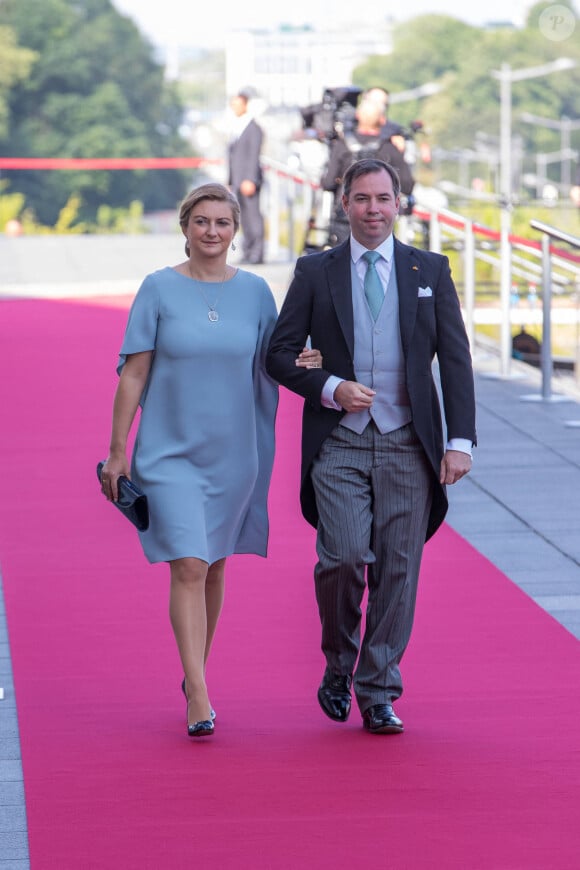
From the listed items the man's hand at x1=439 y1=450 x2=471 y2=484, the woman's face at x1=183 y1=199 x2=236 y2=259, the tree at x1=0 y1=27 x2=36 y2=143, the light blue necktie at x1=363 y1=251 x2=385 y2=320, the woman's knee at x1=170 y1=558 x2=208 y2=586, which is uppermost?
the woman's face at x1=183 y1=199 x2=236 y2=259

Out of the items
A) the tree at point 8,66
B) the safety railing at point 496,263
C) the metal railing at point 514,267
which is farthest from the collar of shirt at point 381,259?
the tree at point 8,66

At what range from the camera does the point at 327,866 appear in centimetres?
436

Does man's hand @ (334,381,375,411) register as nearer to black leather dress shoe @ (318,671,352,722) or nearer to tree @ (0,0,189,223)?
black leather dress shoe @ (318,671,352,722)

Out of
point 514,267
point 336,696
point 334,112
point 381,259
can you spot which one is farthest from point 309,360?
point 334,112

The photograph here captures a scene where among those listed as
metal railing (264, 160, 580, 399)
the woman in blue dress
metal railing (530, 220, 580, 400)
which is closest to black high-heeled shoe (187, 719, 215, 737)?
the woman in blue dress

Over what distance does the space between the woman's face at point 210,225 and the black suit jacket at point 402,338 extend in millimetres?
250

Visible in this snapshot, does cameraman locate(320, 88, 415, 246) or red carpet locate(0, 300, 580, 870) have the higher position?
cameraman locate(320, 88, 415, 246)

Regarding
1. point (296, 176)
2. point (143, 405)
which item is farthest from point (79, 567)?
point (296, 176)

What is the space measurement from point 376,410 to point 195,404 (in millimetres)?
540

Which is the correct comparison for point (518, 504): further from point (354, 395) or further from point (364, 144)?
point (364, 144)

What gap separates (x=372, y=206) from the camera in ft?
17.7

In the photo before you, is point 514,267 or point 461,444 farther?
point 514,267

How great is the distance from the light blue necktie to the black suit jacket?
54 mm

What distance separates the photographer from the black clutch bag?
5469 millimetres
